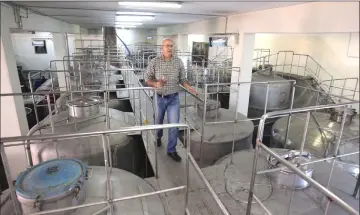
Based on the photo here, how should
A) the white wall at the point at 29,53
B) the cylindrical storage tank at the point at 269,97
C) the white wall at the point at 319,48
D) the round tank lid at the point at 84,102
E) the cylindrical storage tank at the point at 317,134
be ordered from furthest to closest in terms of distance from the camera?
1. the white wall at the point at 29,53
2. the cylindrical storage tank at the point at 269,97
3. the white wall at the point at 319,48
4. the cylindrical storage tank at the point at 317,134
5. the round tank lid at the point at 84,102

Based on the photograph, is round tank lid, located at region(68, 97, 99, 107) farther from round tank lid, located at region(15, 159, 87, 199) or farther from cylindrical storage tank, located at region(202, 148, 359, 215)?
cylindrical storage tank, located at region(202, 148, 359, 215)

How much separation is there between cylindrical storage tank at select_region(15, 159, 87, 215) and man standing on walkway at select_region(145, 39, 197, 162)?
1154 mm

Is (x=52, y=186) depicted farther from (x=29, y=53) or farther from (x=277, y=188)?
(x=29, y=53)

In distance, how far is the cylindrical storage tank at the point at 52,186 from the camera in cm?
159

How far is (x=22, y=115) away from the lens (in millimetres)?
3312

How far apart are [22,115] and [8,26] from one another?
1.34m

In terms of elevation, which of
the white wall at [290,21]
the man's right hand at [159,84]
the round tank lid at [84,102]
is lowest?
the round tank lid at [84,102]

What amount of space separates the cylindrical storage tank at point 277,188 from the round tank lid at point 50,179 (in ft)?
4.70

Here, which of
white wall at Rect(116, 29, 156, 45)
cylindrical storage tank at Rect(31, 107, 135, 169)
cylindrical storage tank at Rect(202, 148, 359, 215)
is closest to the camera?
cylindrical storage tank at Rect(202, 148, 359, 215)

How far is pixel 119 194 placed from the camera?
6.51 feet

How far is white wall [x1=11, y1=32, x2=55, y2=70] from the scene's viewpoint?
10.4 meters

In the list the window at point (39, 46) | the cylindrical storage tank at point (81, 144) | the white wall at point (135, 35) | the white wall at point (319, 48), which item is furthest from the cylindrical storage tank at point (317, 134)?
the white wall at point (135, 35)

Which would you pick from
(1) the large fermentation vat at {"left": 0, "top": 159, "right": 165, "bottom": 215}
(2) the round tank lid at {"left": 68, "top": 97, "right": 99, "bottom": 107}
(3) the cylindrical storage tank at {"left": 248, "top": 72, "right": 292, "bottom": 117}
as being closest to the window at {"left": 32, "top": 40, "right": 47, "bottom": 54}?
(2) the round tank lid at {"left": 68, "top": 97, "right": 99, "bottom": 107}

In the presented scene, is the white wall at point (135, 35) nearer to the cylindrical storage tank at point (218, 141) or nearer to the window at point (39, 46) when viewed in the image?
the window at point (39, 46)
